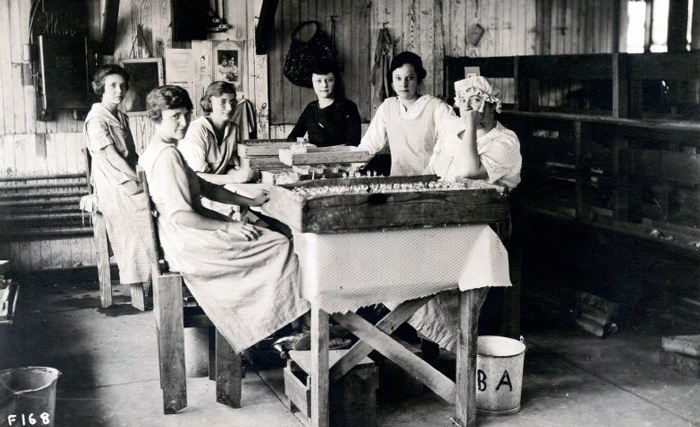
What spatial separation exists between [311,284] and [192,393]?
154 centimetres

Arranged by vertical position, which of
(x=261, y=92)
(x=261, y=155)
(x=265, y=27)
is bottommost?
(x=261, y=155)

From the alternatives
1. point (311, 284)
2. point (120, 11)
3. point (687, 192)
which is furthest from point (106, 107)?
point (687, 192)

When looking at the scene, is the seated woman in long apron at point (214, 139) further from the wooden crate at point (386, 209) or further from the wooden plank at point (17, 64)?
the wooden plank at point (17, 64)

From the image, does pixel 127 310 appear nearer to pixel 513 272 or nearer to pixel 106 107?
pixel 106 107

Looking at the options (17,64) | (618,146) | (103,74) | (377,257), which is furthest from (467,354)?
(17,64)

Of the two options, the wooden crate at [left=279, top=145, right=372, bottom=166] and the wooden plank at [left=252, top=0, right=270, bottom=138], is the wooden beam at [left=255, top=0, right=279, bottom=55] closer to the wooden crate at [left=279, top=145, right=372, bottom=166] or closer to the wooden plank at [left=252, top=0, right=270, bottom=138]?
the wooden plank at [left=252, top=0, right=270, bottom=138]

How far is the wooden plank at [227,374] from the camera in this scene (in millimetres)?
4891

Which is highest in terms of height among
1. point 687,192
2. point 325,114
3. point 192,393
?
point 325,114

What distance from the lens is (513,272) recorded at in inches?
233

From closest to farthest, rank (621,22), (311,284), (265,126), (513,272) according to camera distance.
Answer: (311,284) < (513,272) < (265,126) < (621,22)

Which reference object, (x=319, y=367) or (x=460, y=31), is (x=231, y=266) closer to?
(x=319, y=367)

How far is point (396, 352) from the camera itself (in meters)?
4.50

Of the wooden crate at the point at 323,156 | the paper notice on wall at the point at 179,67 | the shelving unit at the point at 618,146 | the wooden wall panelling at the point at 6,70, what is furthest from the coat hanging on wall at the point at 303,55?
the wooden crate at the point at 323,156

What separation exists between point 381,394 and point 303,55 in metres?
4.73
